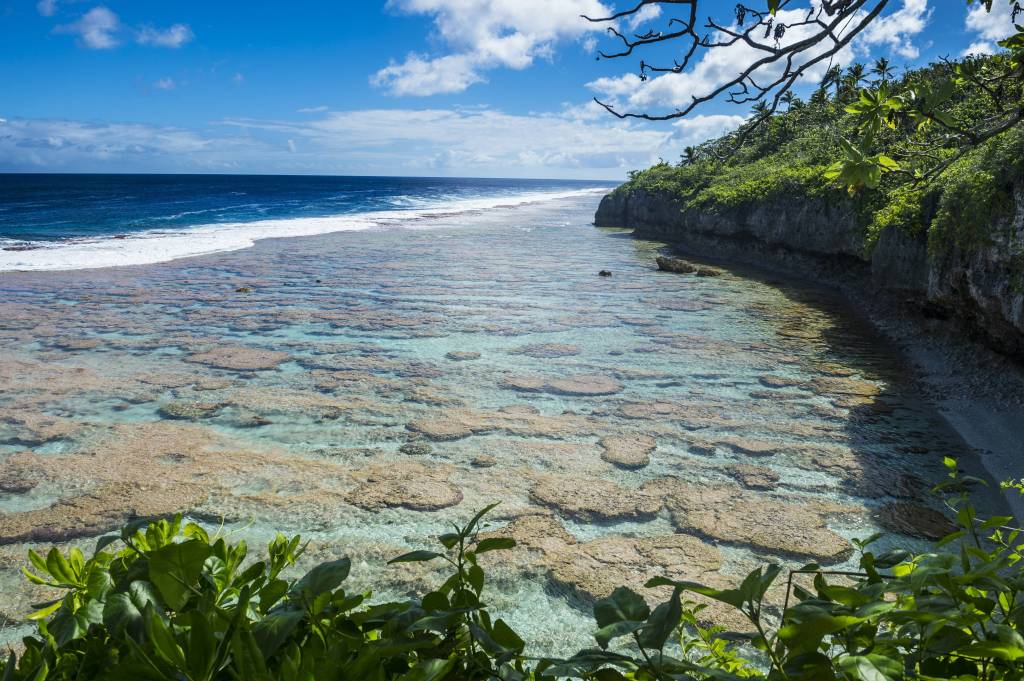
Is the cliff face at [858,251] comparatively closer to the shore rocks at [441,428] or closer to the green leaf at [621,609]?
the shore rocks at [441,428]

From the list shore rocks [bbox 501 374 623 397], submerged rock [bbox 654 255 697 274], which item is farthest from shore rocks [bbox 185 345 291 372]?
submerged rock [bbox 654 255 697 274]

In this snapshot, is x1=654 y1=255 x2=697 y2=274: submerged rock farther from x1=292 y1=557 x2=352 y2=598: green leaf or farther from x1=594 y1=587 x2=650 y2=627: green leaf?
x1=292 y1=557 x2=352 y2=598: green leaf

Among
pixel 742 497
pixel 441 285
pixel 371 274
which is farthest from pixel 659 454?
pixel 371 274

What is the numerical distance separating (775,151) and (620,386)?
20.3 meters

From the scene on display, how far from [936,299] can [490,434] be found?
20.0 ft

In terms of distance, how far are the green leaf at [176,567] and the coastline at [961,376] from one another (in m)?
5.00

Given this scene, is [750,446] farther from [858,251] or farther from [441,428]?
[858,251]

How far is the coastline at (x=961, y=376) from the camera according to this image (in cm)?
523

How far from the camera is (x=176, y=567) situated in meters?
0.98

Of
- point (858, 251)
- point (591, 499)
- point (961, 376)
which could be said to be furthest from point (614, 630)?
point (858, 251)

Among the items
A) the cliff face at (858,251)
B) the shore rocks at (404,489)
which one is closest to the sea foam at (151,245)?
the cliff face at (858,251)

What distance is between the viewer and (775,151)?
Result: 23.5 metres

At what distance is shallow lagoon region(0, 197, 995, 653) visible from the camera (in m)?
3.83

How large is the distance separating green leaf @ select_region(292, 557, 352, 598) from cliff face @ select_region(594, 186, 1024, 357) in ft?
22.3
